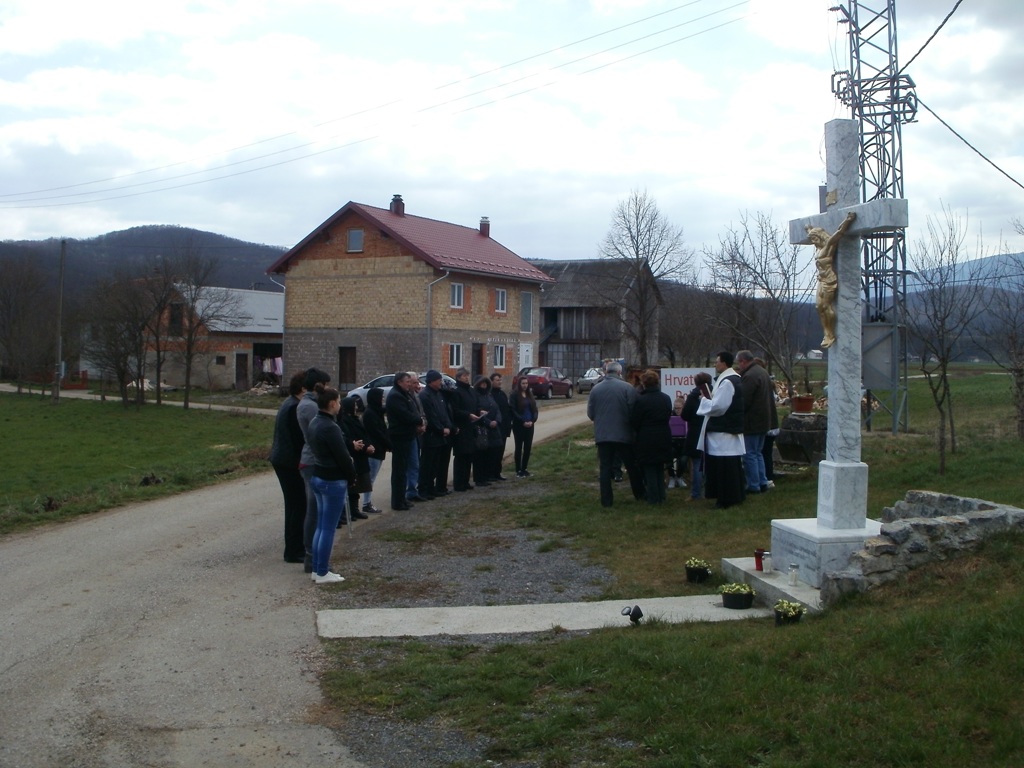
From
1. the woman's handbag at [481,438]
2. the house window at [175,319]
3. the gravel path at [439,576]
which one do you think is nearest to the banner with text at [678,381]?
the woman's handbag at [481,438]

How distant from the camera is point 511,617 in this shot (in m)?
7.20

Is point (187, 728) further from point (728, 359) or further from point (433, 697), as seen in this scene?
point (728, 359)

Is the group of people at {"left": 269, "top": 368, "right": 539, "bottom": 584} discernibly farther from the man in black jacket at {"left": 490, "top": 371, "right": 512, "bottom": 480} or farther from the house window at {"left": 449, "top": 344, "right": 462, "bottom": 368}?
the house window at {"left": 449, "top": 344, "right": 462, "bottom": 368}

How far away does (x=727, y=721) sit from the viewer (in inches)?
179

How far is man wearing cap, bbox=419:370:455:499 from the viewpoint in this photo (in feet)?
43.4

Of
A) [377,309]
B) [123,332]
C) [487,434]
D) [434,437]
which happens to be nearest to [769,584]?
[434,437]

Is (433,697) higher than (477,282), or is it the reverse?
(477,282)

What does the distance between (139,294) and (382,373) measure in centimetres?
1056

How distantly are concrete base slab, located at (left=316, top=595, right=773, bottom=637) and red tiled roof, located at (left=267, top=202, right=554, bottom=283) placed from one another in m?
32.7

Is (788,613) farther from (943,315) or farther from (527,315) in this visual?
(527,315)

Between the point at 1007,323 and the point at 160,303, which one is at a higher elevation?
the point at 160,303

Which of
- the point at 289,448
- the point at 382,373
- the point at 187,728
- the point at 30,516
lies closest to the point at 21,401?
the point at 382,373

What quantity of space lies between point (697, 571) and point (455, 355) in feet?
111

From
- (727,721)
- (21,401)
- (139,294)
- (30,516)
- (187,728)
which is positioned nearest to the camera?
(727,721)
